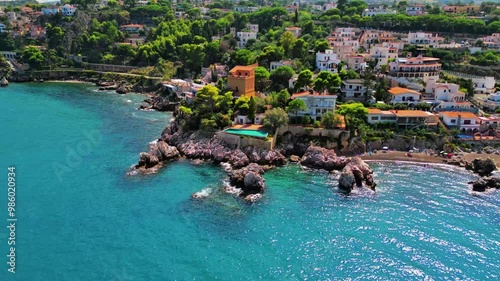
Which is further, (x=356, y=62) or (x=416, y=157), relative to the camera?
(x=356, y=62)

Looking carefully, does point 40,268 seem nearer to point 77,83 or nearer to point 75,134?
point 75,134

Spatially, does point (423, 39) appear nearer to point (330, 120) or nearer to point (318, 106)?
point (318, 106)

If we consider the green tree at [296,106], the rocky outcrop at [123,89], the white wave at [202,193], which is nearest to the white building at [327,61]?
the green tree at [296,106]

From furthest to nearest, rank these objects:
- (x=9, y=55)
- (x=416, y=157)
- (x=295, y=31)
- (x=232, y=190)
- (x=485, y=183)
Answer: (x=9, y=55), (x=295, y=31), (x=416, y=157), (x=485, y=183), (x=232, y=190)

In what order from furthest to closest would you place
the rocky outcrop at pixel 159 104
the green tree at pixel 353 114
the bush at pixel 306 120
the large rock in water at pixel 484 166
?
the rocky outcrop at pixel 159 104
the bush at pixel 306 120
the green tree at pixel 353 114
the large rock in water at pixel 484 166

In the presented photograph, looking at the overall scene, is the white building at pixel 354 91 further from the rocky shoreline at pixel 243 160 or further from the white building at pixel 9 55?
the white building at pixel 9 55

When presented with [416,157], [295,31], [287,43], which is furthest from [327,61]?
[416,157]
